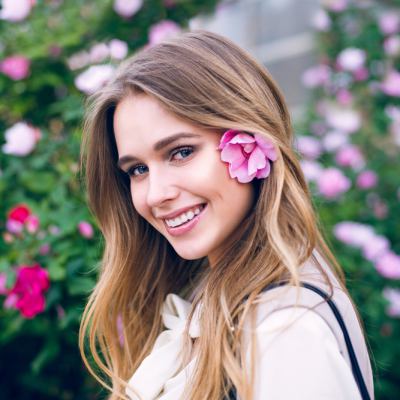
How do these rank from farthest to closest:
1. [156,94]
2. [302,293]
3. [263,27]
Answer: [263,27]
[156,94]
[302,293]

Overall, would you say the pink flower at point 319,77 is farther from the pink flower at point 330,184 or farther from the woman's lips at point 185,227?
the woman's lips at point 185,227

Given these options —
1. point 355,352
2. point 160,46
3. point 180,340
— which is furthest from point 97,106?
point 355,352

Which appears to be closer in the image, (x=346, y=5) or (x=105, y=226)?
(x=105, y=226)

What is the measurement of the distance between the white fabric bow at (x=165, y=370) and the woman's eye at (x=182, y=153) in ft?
1.36

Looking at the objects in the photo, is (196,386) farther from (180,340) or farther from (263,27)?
(263,27)

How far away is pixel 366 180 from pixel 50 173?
6.03 ft

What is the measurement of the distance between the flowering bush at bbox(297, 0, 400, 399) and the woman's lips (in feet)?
4.34

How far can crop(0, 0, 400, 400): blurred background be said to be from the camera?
2.49m

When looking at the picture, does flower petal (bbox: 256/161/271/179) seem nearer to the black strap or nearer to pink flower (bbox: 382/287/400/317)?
the black strap

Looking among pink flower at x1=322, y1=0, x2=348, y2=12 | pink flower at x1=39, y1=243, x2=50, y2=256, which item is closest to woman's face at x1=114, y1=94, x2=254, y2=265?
pink flower at x1=39, y1=243, x2=50, y2=256

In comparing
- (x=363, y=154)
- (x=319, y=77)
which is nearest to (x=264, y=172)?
(x=363, y=154)

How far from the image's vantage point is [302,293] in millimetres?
1376

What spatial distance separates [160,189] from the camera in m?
1.58

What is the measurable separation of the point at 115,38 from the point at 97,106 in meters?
1.62
